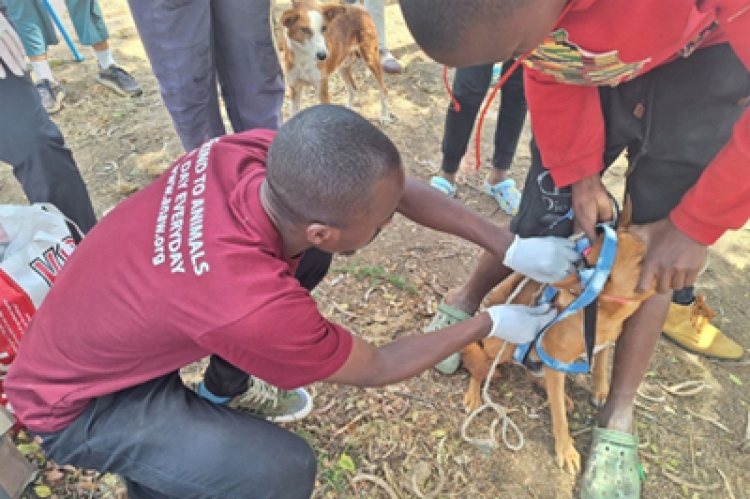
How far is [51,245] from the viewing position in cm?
213

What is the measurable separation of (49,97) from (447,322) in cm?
360

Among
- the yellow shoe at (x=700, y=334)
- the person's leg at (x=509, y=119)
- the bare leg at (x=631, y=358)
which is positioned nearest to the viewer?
the bare leg at (x=631, y=358)

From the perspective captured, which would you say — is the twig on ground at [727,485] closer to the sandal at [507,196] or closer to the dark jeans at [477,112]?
the sandal at [507,196]

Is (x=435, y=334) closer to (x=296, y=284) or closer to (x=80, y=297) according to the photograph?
(x=296, y=284)

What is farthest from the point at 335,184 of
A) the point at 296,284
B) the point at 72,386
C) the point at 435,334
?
the point at 72,386

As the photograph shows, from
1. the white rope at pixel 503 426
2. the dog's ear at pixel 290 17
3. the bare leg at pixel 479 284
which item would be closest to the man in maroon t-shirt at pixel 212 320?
the white rope at pixel 503 426

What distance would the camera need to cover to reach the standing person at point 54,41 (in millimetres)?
4062

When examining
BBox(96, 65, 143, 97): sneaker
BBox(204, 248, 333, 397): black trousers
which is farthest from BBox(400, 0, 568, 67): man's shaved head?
BBox(96, 65, 143, 97): sneaker

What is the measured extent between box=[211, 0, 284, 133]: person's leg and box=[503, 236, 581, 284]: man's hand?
157 cm

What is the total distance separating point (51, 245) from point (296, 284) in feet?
4.10

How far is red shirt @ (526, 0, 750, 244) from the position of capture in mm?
1291

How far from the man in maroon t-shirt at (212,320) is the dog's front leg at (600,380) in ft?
2.33

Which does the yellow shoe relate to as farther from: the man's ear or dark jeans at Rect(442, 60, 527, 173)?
the man's ear

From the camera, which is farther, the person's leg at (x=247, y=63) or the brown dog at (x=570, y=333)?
the person's leg at (x=247, y=63)
